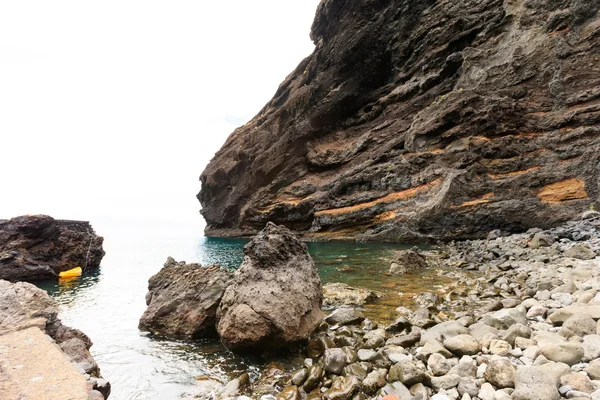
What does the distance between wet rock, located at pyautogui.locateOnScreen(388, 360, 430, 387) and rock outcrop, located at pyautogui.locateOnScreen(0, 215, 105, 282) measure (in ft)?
110

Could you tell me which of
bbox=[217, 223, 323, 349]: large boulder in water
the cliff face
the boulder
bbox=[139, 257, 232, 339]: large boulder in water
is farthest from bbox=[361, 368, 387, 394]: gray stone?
the cliff face

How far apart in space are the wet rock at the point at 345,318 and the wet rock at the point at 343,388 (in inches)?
119

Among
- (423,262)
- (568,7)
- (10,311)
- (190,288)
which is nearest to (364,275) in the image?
(423,262)

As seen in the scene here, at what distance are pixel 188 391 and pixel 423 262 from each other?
46.0 ft

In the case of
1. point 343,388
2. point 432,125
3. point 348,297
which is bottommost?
point 348,297

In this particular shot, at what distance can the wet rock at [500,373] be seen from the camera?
4.29 m

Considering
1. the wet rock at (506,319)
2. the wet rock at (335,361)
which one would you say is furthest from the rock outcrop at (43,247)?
the wet rock at (506,319)

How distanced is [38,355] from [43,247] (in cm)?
3362

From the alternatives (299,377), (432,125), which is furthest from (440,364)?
(432,125)

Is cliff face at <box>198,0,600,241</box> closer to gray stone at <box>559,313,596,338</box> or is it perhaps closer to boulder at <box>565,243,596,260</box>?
boulder at <box>565,243,596,260</box>

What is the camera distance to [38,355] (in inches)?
195

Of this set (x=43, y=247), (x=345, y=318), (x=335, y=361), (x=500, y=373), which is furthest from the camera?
(x=43, y=247)

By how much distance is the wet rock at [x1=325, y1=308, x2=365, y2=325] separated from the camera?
858cm

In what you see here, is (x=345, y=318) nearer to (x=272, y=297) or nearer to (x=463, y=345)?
(x=272, y=297)
